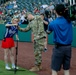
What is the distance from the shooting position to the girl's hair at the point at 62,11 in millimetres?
6270

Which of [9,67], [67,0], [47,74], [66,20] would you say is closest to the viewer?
[66,20]

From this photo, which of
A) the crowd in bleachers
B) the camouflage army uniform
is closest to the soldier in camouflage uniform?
the camouflage army uniform

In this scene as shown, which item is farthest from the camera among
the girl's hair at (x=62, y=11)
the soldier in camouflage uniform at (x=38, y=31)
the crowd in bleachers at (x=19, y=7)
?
the crowd in bleachers at (x=19, y=7)

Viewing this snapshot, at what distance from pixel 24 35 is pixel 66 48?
13.4m

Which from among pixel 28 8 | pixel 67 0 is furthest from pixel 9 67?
pixel 28 8

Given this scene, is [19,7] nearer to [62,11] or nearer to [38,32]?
[38,32]

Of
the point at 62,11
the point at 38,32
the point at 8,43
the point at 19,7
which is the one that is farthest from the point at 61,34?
the point at 19,7

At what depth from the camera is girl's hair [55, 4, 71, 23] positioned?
6270 mm

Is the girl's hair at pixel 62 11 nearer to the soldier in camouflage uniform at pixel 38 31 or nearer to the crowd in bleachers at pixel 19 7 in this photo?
the soldier in camouflage uniform at pixel 38 31

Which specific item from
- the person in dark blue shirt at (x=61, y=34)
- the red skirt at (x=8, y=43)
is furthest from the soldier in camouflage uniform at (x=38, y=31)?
the person in dark blue shirt at (x=61, y=34)

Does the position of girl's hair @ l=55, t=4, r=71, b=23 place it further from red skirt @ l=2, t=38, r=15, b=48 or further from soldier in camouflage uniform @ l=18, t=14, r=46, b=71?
red skirt @ l=2, t=38, r=15, b=48

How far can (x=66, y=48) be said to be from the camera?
20.8 feet

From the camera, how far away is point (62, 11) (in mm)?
6301

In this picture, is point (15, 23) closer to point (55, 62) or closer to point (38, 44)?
point (38, 44)
